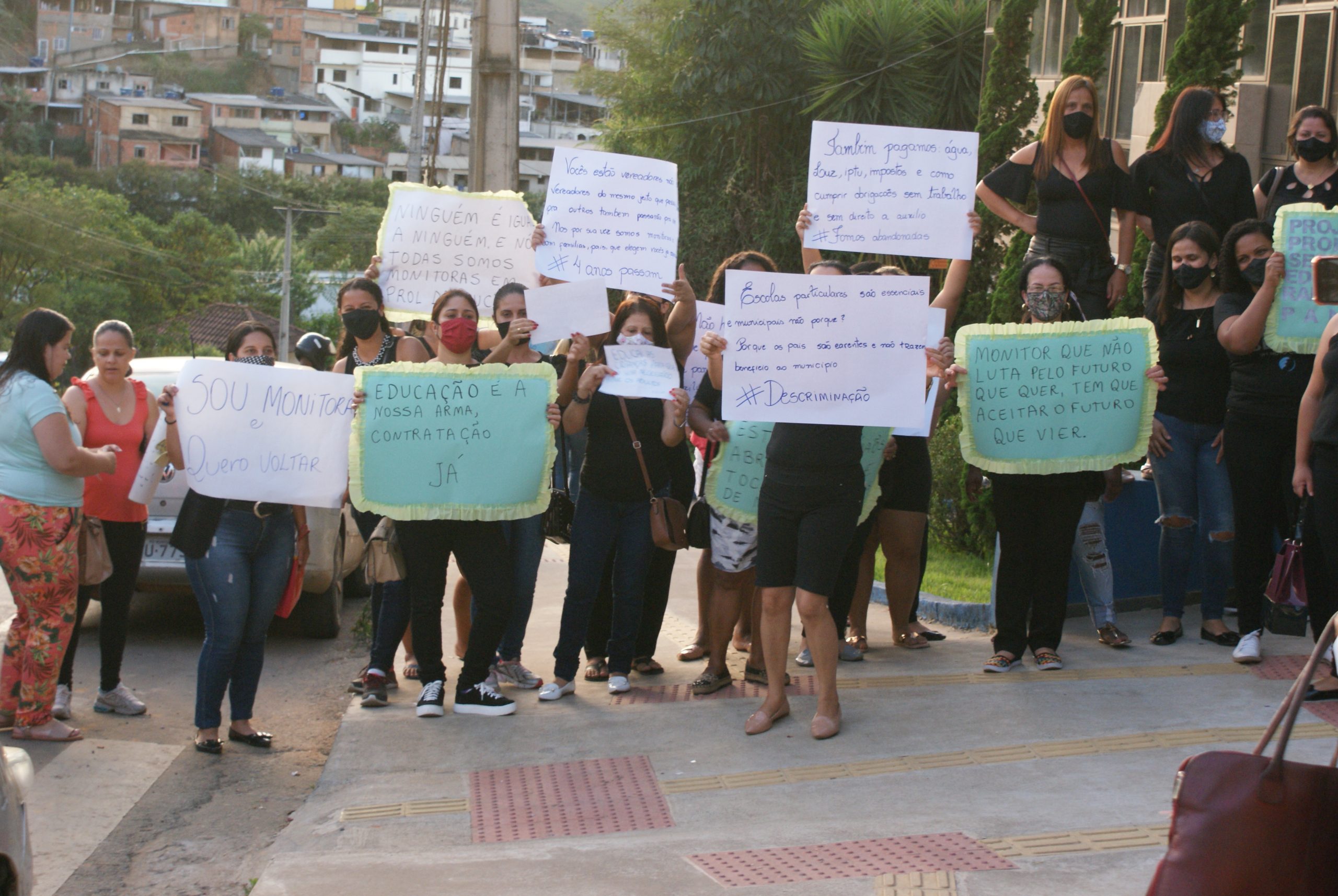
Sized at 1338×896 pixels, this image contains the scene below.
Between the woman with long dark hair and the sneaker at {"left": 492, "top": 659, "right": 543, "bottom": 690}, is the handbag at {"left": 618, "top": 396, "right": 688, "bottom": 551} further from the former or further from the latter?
the woman with long dark hair

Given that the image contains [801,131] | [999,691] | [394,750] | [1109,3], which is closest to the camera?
[394,750]

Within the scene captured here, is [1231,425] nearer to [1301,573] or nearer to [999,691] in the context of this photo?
[1301,573]

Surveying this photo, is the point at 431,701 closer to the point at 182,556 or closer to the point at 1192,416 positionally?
the point at 182,556

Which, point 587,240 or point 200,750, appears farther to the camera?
point 587,240

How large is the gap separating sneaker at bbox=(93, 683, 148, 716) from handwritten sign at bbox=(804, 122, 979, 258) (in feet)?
13.2

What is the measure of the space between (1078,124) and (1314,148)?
3.73ft

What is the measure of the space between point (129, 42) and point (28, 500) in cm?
11868

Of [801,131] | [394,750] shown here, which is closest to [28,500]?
[394,750]

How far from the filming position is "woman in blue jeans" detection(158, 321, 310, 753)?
575 centimetres

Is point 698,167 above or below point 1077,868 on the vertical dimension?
above

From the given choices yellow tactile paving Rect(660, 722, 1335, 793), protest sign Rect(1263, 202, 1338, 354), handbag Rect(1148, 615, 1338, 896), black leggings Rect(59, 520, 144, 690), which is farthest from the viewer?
black leggings Rect(59, 520, 144, 690)

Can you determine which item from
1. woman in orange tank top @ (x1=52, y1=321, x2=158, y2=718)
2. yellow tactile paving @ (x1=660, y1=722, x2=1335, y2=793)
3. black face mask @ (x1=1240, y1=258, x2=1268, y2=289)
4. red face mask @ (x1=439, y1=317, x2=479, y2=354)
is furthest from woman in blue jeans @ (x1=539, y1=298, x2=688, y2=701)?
black face mask @ (x1=1240, y1=258, x2=1268, y2=289)

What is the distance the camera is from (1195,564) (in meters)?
7.49

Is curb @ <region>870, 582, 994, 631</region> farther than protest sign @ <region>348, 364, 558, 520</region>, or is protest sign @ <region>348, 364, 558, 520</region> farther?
curb @ <region>870, 582, 994, 631</region>
